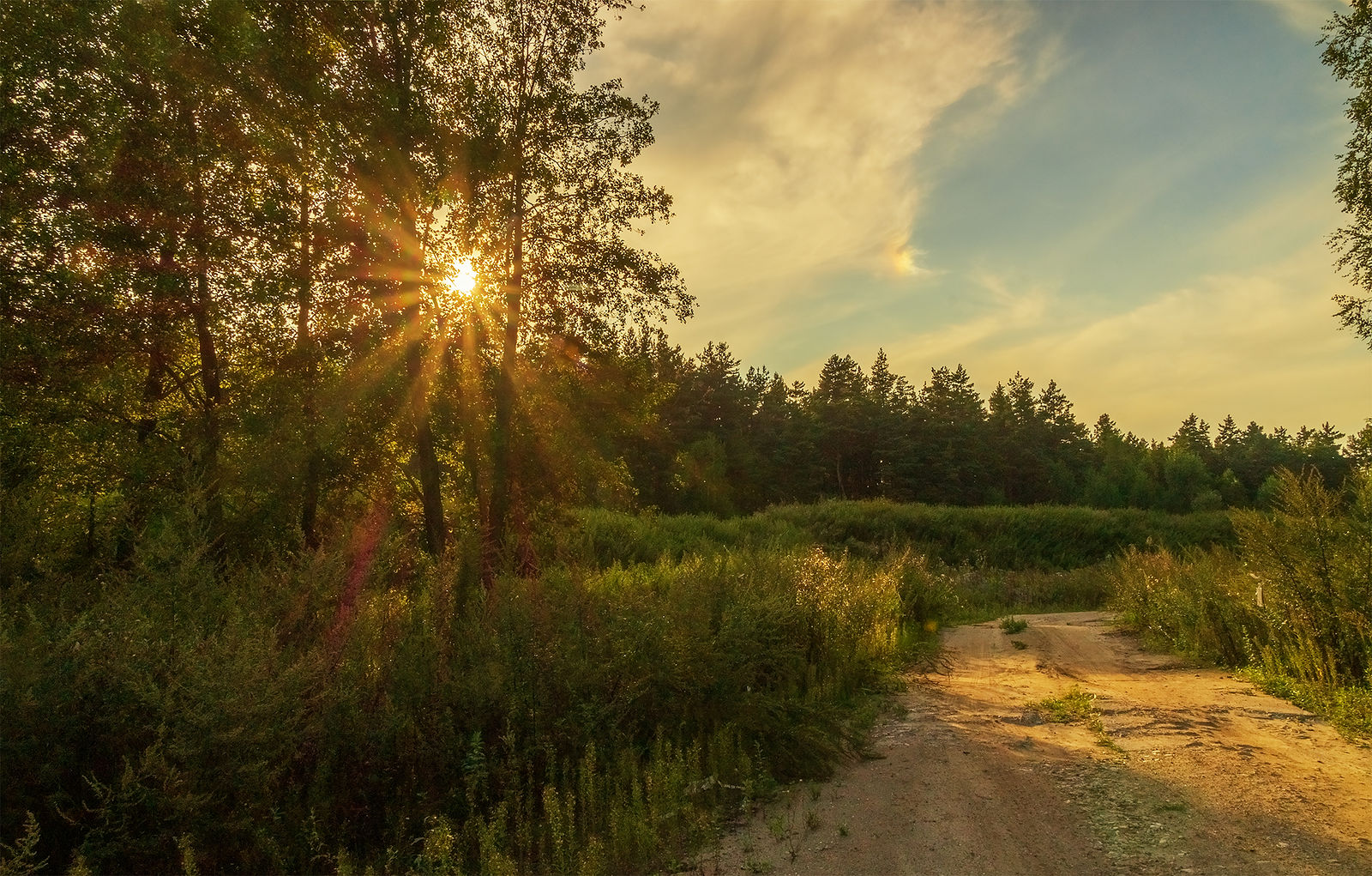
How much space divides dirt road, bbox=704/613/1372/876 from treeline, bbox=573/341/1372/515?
39.7 m

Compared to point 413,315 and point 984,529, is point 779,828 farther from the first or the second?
point 984,529

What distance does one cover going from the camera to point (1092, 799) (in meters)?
5.40

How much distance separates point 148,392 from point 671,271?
404 inches

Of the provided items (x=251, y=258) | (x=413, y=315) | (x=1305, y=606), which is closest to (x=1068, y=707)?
(x=1305, y=606)

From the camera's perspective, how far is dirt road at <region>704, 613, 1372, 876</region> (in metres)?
4.56

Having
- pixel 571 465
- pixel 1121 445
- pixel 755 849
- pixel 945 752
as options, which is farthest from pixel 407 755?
pixel 1121 445

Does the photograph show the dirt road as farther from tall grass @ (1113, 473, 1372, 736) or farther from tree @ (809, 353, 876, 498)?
tree @ (809, 353, 876, 498)

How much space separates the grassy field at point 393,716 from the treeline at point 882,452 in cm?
3899

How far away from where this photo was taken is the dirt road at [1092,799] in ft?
15.0

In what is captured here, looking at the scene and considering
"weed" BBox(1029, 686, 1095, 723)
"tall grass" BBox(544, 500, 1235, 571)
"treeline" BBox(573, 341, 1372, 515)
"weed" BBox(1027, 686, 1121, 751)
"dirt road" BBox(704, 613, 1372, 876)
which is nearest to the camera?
"dirt road" BBox(704, 613, 1372, 876)

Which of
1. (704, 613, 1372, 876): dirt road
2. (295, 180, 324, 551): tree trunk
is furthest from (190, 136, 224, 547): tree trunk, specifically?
(704, 613, 1372, 876): dirt road

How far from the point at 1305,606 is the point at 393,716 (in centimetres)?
971

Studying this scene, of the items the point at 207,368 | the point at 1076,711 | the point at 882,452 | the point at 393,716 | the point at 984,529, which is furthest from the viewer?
the point at 882,452

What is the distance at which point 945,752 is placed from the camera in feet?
21.6
